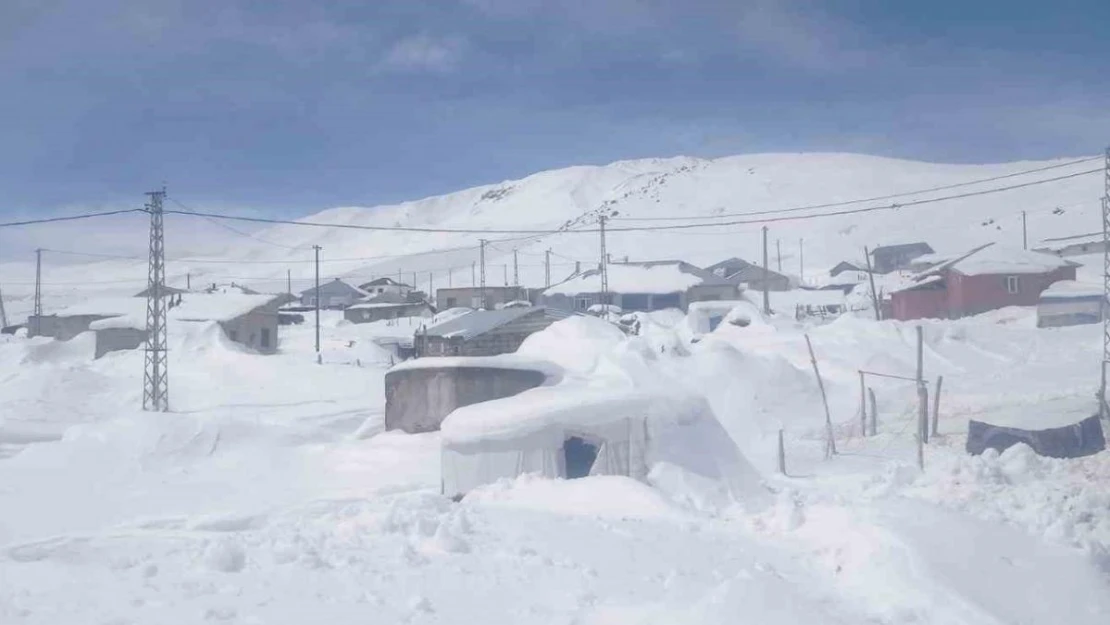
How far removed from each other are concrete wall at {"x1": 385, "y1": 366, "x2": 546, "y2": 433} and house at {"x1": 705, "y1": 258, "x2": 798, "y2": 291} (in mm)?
49318

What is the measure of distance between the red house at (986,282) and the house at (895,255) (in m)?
35.1

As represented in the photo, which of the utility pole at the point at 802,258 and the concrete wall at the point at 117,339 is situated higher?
the utility pole at the point at 802,258

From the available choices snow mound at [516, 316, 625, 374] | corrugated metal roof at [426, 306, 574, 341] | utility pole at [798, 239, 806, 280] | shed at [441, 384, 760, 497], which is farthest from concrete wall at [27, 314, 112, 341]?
utility pole at [798, 239, 806, 280]

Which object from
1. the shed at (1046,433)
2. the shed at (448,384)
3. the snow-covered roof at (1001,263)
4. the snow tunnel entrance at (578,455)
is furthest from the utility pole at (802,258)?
the snow tunnel entrance at (578,455)

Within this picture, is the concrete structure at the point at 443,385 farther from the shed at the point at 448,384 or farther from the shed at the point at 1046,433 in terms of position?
the shed at the point at 1046,433

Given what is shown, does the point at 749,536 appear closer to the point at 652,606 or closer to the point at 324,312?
the point at 652,606

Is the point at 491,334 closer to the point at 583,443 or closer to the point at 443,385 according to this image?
the point at 443,385

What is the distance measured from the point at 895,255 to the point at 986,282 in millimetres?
39168

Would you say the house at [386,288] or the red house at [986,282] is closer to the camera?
the red house at [986,282]

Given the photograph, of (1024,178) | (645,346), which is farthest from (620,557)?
(1024,178)

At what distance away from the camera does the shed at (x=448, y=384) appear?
1667 centimetres

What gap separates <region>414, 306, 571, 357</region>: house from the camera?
A: 25.2 metres

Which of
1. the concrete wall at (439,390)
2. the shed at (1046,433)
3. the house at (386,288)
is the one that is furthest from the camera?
the house at (386,288)

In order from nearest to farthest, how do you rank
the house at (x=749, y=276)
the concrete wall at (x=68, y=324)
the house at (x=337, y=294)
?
the concrete wall at (x=68, y=324) → the house at (x=749, y=276) → the house at (x=337, y=294)
